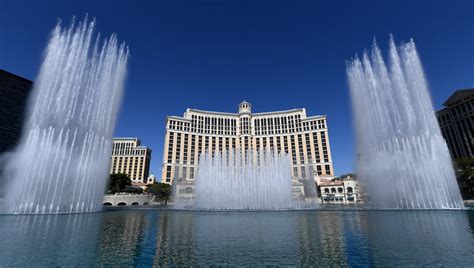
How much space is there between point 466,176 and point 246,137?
85874 millimetres

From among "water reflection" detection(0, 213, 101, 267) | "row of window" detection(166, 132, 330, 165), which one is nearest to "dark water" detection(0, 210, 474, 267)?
"water reflection" detection(0, 213, 101, 267)

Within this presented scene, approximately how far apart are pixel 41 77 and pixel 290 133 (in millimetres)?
103812

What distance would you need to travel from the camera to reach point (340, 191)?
270 ft

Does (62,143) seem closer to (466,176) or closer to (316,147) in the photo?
(466,176)

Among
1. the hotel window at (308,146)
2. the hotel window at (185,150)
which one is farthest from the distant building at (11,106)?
the hotel window at (308,146)

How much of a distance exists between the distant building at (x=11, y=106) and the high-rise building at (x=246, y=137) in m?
52.0

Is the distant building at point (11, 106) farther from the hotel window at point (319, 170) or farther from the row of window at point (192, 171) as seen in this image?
the hotel window at point (319, 170)

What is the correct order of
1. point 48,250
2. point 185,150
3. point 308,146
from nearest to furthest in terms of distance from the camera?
point 48,250 < point 185,150 < point 308,146

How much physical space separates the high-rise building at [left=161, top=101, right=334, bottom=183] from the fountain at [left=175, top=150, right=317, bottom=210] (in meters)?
68.4

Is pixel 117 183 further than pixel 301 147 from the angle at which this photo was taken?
No

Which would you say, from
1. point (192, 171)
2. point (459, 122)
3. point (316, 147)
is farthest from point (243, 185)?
point (459, 122)

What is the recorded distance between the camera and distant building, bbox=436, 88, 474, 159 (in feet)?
266

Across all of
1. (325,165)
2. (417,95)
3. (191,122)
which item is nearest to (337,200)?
(325,165)

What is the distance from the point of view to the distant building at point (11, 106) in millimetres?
66319
